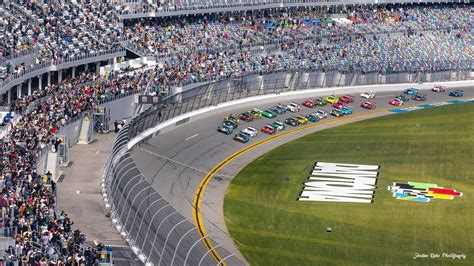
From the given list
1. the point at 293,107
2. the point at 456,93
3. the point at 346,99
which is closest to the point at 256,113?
the point at 293,107

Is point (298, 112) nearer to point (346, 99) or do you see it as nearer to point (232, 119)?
point (346, 99)

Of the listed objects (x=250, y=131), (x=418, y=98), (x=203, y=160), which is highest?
(x=203, y=160)

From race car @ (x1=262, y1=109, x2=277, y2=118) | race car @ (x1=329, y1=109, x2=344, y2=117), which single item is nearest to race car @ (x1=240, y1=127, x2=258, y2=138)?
race car @ (x1=262, y1=109, x2=277, y2=118)

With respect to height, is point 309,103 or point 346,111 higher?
point 309,103

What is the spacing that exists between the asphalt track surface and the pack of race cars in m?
0.60

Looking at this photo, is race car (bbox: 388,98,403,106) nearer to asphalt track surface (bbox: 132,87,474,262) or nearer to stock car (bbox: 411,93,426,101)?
stock car (bbox: 411,93,426,101)

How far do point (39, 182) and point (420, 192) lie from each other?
39408 mm

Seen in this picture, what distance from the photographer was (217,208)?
95.2m

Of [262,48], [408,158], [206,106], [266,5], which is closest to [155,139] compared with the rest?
[206,106]

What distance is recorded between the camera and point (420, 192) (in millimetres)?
104875

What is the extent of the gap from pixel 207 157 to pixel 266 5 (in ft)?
192

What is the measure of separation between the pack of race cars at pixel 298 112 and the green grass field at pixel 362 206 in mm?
3748

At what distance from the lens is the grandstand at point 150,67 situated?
70.4 meters

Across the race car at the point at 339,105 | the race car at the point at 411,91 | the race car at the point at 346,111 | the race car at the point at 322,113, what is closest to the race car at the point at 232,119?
the race car at the point at 322,113
